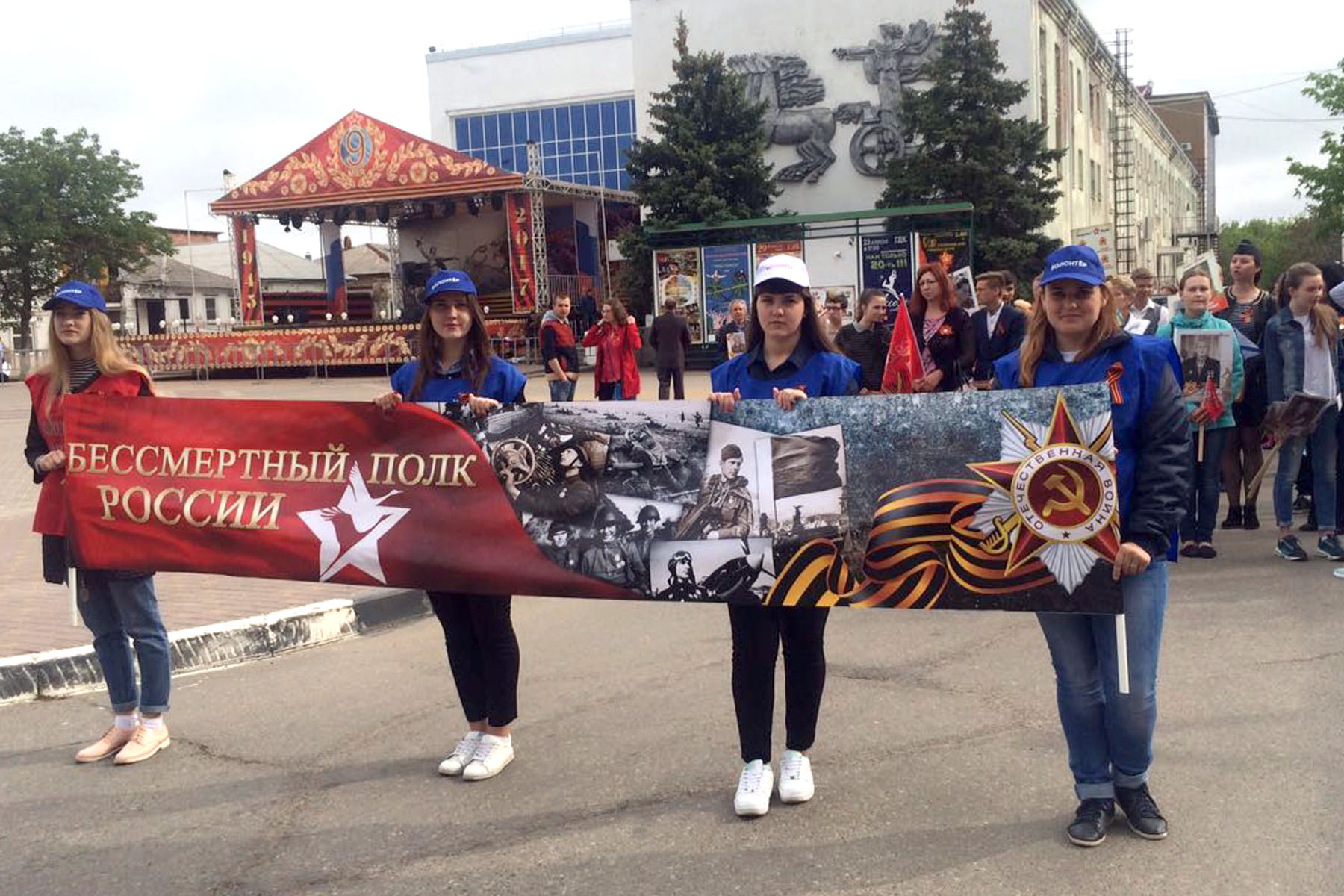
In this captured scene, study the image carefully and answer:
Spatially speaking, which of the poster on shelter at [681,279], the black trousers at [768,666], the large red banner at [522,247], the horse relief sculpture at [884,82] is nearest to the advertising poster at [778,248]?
the poster on shelter at [681,279]

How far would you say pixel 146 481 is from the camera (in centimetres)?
503

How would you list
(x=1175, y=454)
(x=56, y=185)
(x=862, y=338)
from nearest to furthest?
1. (x=1175, y=454)
2. (x=862, y=338)
3. (x=56, y=185)

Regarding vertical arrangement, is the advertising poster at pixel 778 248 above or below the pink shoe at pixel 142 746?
above

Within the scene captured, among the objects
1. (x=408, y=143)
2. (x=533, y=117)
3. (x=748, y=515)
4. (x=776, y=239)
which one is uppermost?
(x=533, y=117)

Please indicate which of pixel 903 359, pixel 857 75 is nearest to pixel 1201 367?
pixel 903 359

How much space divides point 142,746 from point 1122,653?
3691 millimetres

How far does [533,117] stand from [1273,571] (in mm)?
56107

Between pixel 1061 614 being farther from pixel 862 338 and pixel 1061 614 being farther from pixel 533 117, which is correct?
pixel 533 117

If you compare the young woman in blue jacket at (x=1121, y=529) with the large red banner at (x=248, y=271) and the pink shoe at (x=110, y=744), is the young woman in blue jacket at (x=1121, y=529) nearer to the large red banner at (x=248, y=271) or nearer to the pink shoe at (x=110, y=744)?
the pink shoe at (x=110, y=744)

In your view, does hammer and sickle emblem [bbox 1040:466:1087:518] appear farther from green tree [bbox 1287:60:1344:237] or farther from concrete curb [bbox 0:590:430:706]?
green tree [bbox 1287:60:1344:237]

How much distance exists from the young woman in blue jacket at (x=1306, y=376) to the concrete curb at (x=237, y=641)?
5549mm

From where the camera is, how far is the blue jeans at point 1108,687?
3.64 metres

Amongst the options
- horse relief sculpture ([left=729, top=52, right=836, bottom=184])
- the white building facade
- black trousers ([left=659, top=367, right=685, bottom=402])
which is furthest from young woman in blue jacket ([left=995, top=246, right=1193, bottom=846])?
horse relief sculpture ([left=729, top=52, right=836, bottom=184])

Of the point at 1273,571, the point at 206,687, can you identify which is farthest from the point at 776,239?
the point at 206,687
